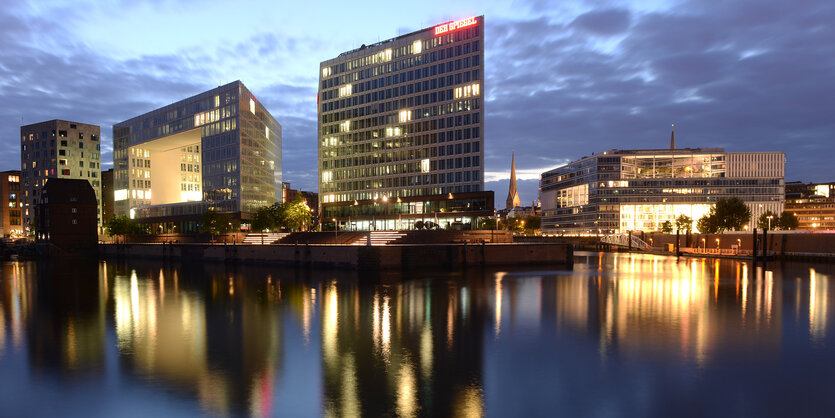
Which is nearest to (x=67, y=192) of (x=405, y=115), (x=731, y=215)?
(x=405, y=115)

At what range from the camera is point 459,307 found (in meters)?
32.3

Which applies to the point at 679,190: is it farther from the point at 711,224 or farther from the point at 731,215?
the point at 731,215

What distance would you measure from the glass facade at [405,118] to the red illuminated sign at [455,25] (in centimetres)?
27

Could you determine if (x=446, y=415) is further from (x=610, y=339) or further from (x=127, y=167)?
(x=127, y=167)

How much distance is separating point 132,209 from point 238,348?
484 feet

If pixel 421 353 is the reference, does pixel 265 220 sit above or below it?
above

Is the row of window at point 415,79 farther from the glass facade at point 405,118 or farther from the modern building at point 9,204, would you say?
the modern building at point 9,204

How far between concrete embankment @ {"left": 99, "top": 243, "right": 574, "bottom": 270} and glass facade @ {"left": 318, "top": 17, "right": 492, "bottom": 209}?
54.9 m

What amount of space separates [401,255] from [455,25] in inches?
3337

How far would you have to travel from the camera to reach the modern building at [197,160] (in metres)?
120

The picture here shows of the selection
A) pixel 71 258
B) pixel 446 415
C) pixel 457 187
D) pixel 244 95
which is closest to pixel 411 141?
pixel 457 187

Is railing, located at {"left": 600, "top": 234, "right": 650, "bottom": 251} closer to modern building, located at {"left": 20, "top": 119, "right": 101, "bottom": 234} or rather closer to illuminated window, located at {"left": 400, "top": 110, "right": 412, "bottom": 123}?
illuminated window, located at {"left": 400, "top": 110, "right": 412, "bottom": 123}

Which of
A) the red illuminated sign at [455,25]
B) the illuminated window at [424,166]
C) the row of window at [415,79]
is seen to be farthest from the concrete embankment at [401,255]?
the red illuminated sign at [455,25]

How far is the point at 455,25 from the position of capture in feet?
410
